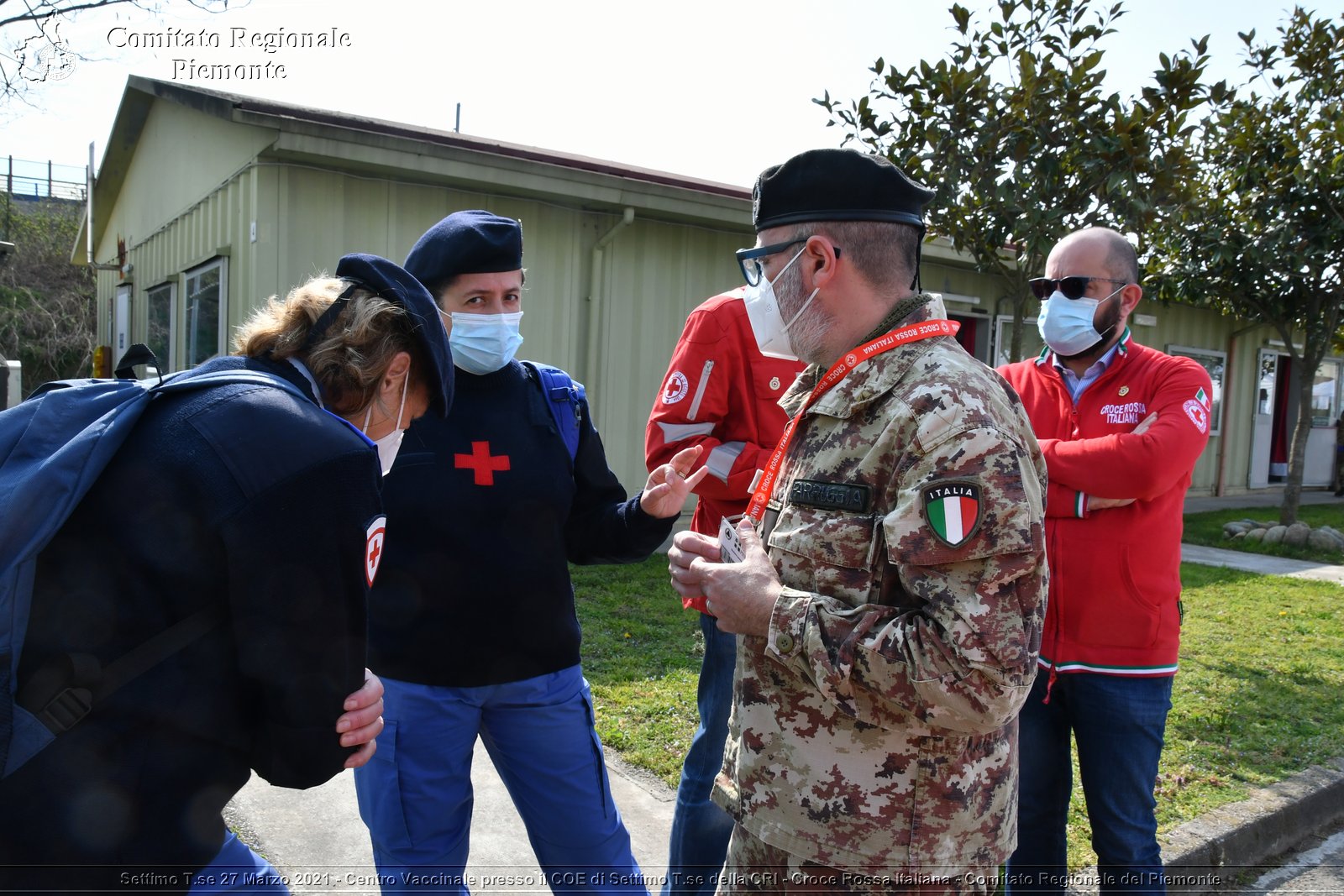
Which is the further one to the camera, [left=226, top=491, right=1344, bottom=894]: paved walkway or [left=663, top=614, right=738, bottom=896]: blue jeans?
[left=226, top=491, right=1344, bottom=894]: paved walkway

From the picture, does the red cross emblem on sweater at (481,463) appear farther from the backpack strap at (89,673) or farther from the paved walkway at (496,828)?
the paved walkway at (496,828)

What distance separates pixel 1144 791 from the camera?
2.56 meters

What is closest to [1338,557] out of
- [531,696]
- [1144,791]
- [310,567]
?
[1144,791]

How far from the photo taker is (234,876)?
5.42 feet


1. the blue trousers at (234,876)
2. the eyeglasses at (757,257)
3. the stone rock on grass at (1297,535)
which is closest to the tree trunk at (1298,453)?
the stone rock on grass at (1297,535)

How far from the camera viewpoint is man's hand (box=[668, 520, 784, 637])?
164cm

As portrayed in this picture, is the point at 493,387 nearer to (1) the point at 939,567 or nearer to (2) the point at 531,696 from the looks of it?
(2) the point at 531,696

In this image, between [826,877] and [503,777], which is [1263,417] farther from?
[826,877]

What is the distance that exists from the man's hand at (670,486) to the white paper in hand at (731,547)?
0.52 m

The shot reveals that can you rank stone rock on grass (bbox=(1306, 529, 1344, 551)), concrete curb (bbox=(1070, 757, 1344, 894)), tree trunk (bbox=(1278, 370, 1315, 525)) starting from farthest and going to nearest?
1. tree trunk (bbox=(1278, 370, 1315, 525))
2. stone rock on grass (bbox=(1306, 529, 1344, 551))
3. concrete curb (bbox=(1070, 757, 1344, 894))

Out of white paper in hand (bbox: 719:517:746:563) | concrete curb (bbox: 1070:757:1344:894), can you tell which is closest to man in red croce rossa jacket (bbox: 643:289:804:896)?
white paper in hand (bbox: 719:517:746:563)

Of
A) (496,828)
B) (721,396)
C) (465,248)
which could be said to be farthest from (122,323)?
(721,396)

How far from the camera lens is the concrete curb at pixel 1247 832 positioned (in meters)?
3.45

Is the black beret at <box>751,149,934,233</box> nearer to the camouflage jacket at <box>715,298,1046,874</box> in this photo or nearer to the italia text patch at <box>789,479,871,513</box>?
the camouflage jacket at <box>715,298,1046,874</box>
